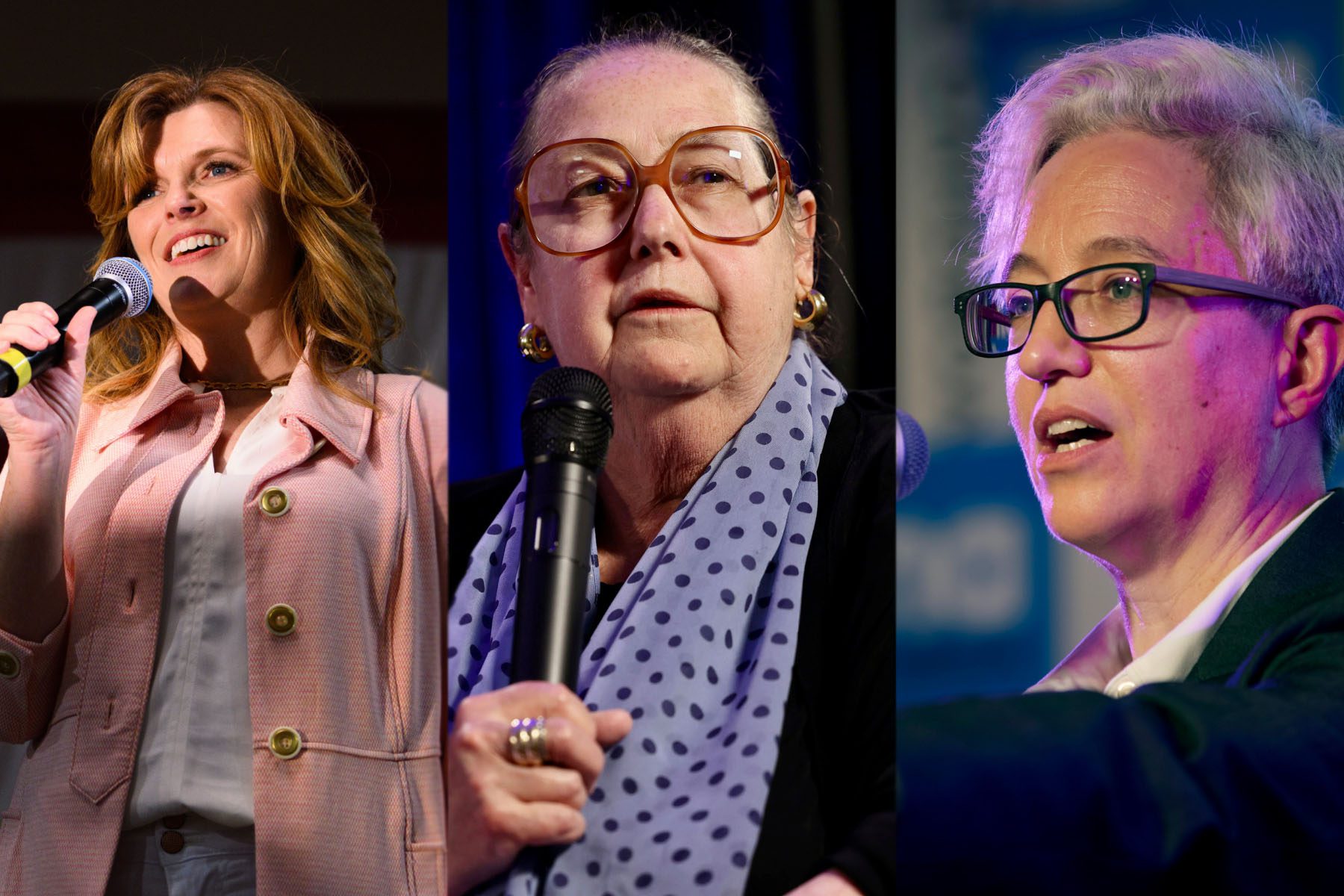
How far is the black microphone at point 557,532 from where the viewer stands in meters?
1.98

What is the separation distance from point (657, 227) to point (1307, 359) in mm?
1185

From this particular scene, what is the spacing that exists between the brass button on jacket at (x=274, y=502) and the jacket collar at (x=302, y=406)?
0.13 metres

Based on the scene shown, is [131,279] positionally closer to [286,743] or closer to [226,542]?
[226,542]

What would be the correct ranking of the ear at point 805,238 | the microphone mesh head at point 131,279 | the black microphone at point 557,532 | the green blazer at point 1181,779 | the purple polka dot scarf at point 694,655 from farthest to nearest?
the microphone mesh head at point 131,279 < the ear at point 805,238 < the green blazer at point 1181,779 < the purple polka dot scarf at point 694,655 < the black microphone at point 557,532

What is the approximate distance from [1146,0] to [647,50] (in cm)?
96

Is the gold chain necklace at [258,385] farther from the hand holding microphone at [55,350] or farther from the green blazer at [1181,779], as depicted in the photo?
the green blazer at [1181,779]

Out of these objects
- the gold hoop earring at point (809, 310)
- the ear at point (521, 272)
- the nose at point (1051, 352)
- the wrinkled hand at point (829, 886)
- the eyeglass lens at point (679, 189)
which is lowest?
the wrinkled hand at point (829, 886)

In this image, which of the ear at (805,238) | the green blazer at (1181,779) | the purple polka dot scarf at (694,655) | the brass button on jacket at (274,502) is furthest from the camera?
the brass button on jacket at (274,502)

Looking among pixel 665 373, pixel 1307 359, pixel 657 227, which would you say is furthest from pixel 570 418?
pixel 1307 359

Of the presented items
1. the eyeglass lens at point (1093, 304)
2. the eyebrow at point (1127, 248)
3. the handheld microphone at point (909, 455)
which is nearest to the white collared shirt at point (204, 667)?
the handheld microphone at point (909, 455)

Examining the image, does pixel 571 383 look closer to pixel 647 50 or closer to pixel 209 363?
pixel 647 50

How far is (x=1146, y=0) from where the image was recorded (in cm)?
251

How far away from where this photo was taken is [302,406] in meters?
2.54

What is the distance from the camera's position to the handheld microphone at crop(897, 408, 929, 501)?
7.90ft
